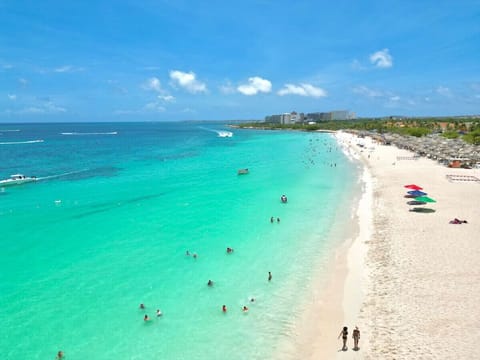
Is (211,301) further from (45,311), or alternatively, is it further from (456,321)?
(456,321)

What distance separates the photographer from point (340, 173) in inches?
2050

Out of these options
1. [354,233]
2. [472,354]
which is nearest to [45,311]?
[472,354]

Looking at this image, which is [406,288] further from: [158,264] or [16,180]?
[16,180]

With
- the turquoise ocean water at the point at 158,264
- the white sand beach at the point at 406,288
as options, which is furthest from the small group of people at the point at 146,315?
the white sand beach at the point at 406,288

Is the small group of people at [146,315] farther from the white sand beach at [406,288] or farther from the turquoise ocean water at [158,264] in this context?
the white sand beach at [406,288]

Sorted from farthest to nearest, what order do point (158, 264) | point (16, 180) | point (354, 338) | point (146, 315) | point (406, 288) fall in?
point (16, 180), point (158, 264), point (406, 288), point (146, 315), point (354, 338)

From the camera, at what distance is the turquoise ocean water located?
46.1ft

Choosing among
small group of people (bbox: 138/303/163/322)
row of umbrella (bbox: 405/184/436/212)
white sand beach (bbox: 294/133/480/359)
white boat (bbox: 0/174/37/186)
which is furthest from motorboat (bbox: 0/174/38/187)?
row of umbrella (bbox: 405/184/436/212)

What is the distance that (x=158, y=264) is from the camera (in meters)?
20.9

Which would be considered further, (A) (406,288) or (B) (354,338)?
(A) (406,288)

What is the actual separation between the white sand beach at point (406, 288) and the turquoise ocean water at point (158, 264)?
165 centimetres

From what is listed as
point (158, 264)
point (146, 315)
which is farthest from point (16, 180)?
point (146, 315)

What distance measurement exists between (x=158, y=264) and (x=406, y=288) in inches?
535

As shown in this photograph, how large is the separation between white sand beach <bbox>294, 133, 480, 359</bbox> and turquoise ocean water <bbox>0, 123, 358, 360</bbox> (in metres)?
1.65
